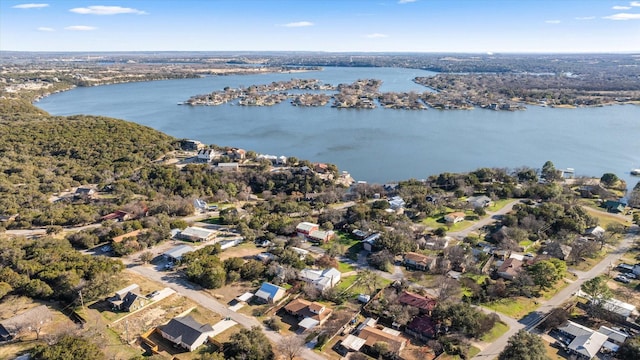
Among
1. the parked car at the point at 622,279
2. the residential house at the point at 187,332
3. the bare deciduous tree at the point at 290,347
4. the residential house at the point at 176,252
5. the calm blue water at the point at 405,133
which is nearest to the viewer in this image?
the bare deciduous tree at the point at 290,347

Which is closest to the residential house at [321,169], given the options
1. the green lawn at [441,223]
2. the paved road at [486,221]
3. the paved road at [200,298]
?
the green lawn at [441,223]

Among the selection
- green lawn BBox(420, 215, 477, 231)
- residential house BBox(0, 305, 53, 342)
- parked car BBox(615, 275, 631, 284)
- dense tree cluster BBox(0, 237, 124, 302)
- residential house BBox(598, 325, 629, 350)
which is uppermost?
dense tree cluster BBox(0, 237, 124, 302)

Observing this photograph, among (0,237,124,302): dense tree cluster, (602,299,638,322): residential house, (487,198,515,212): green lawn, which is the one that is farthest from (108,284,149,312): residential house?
(487,198,515,212): green lawn

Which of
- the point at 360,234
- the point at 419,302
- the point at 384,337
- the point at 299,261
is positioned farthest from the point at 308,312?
the point at 360,234

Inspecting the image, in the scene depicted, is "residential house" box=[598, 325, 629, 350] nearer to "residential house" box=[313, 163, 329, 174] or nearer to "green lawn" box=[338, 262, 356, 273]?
"green lawn" box=[338, 262, 356, 273]

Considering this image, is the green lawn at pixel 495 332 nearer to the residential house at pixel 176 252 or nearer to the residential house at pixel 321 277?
Result: the residential house at pixel 321 277

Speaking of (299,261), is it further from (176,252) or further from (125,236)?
(125,236)

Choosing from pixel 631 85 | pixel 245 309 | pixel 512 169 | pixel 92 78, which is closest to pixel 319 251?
pixel 245 309
